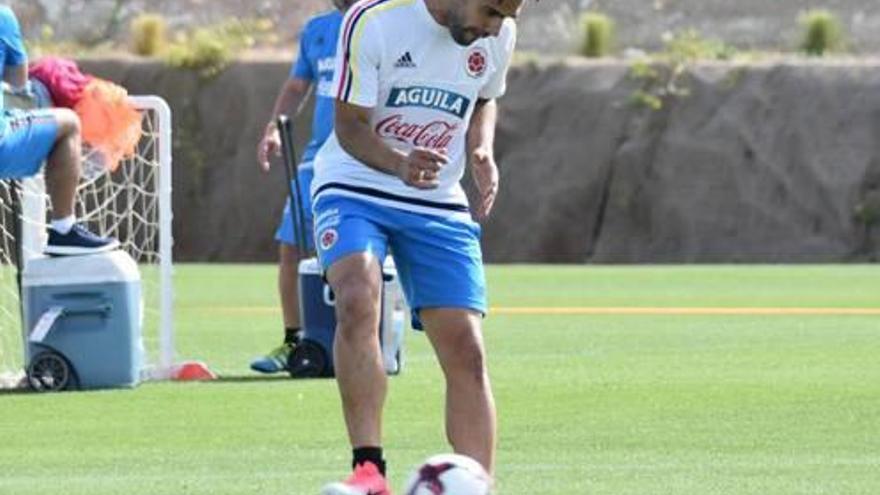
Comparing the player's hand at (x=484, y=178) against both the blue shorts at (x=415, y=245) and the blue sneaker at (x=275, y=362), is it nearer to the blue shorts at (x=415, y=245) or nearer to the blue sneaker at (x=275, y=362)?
the blue shorts at (x=415, y=245)

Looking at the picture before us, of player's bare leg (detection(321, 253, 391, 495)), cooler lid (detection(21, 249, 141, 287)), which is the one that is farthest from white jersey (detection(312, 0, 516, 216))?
cooler lid (detection(21, 249, 141, 287))

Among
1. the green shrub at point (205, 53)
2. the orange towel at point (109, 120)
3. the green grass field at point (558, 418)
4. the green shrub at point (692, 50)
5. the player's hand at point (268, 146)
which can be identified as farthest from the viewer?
the green shrub at point (205, 53)

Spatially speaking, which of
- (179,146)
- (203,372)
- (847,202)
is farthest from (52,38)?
(203,372)

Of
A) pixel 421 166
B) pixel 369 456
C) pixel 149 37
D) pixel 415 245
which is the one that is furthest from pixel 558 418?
pixel 149 37

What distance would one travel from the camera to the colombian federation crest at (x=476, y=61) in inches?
386

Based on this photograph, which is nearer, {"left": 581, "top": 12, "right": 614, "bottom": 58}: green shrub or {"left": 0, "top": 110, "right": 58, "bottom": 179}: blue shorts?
{"left": 0, "top": 110, "right": 58, "bottom": 179}: blue shorts

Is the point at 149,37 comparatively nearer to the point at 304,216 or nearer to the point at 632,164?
the point at 632,164

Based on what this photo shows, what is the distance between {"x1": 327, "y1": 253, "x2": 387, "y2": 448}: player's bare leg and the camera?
951 centimetres

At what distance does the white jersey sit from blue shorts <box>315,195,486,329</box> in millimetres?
50

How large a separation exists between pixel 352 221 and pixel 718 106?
28658 mm

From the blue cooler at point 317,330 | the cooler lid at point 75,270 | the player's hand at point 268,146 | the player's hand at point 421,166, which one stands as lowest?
the blue cooler at point 317,330

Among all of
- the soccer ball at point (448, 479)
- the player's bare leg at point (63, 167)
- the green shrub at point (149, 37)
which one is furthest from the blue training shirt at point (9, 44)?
the green shrub at point (149, 37)

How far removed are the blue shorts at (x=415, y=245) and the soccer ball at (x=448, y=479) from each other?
1087 mm

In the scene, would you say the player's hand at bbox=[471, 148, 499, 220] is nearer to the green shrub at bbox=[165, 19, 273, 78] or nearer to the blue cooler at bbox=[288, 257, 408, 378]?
the blue cooler at bbox=[288, 257, 408, 378]
